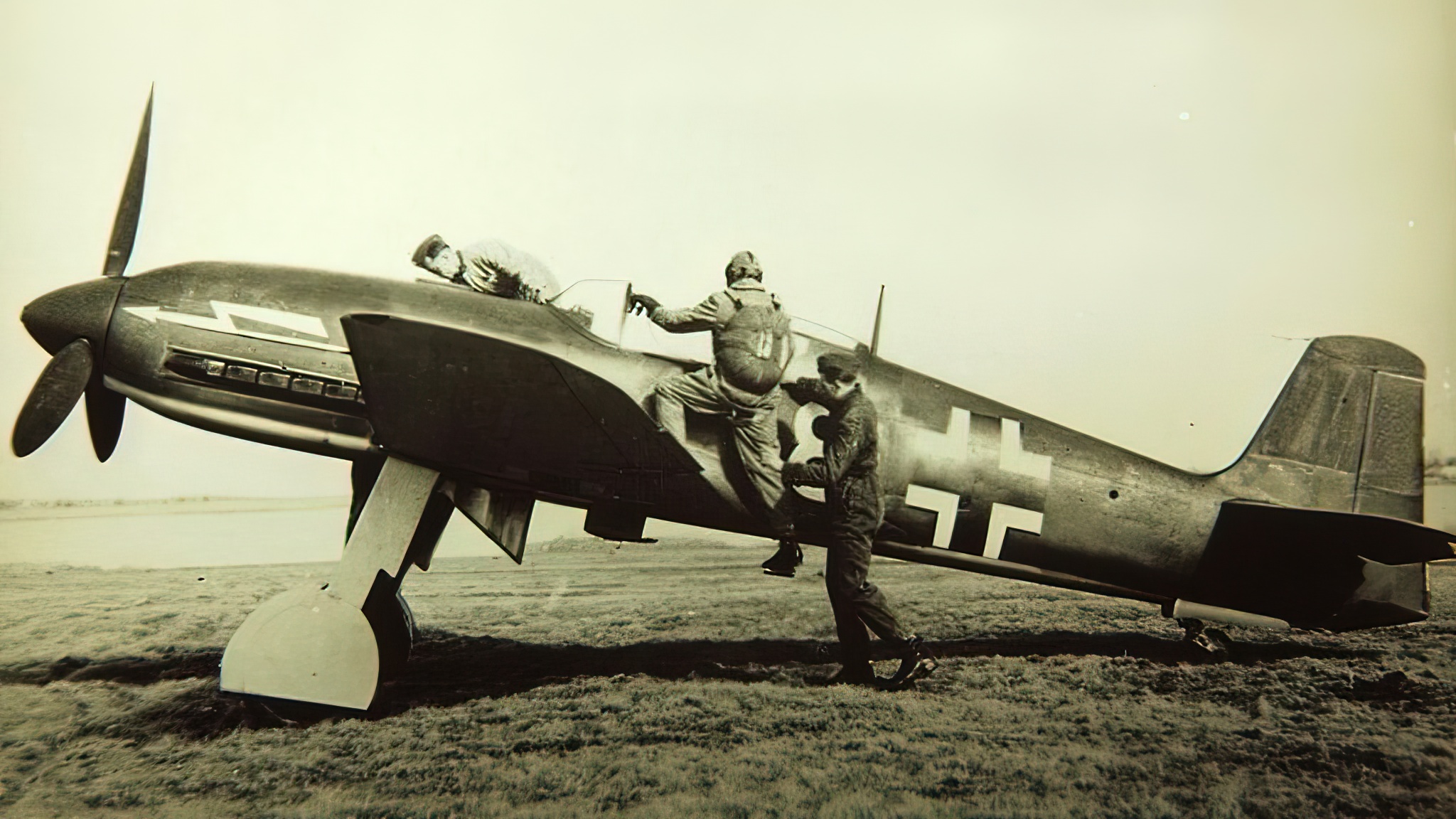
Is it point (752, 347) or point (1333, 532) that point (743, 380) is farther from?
point (1333, 532)

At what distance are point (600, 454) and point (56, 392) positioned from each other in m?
2.10

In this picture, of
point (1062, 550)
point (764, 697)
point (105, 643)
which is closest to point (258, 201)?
point (105, 643)

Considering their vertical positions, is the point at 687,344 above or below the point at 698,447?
above

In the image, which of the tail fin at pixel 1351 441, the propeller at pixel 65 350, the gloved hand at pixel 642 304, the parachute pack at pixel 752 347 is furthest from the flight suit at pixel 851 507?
the propeller at pixel 65 350

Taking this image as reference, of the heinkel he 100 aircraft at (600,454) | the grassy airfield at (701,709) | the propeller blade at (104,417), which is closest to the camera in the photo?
the grassy airfield at (701,709)

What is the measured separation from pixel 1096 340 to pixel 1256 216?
0.99m

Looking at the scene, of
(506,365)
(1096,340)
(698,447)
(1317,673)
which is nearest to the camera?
(506,365)

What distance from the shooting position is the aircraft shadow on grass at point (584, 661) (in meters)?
3.09

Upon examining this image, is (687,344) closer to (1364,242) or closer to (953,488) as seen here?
(953,488)

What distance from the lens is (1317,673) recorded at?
325 centimetres

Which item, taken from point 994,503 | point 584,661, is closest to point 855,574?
point 994,503

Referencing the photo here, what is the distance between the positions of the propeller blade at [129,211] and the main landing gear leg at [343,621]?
58.1 inches

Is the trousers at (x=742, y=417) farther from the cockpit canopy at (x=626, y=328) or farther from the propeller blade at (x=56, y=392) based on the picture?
the propeller blade at (x=56, y=392)

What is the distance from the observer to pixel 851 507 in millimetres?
3055
